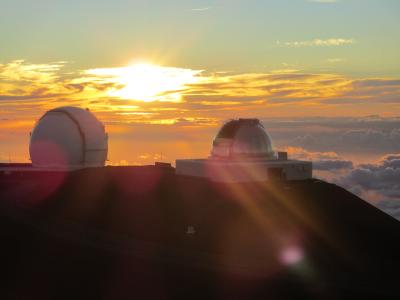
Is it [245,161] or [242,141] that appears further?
[242,141]

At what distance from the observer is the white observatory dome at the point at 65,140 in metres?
64.9

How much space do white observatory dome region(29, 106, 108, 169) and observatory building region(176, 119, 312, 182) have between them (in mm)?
14220

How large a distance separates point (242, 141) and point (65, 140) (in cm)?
2085

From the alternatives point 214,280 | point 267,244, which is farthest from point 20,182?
point 214,280

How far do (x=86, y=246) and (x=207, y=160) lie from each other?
20.5 metres

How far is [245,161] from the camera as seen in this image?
174ft

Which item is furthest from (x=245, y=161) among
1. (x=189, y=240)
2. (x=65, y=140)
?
(x=65, y=140)

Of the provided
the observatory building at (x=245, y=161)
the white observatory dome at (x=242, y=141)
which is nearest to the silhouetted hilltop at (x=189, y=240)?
the observatory building at (x=245, y=161)

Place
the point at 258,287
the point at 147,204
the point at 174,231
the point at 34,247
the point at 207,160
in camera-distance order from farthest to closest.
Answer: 1. the point at 207,160
2. the point at 147,204
3. the point at 174,231
4. the point at 34,247
5. the point at 258,287

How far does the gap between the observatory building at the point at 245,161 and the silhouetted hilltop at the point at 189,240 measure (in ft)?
2.96

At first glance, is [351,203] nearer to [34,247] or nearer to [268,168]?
[268,168]

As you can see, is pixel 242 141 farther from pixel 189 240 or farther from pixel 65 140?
pixel 65 140

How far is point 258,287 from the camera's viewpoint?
30859 millimetres

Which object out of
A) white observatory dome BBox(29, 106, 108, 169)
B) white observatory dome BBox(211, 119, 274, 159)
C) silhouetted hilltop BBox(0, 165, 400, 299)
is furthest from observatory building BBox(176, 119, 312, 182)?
white observatory dome BBox(29, 106, 108, 169)
